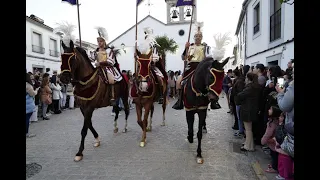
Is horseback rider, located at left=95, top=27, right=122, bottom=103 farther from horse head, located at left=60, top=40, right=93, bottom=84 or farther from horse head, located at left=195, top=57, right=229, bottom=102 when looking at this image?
horse head, located at left=195, top=57, right=229, bottom=102

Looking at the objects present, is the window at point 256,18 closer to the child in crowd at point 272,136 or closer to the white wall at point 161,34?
the child in crowd at point 272,136

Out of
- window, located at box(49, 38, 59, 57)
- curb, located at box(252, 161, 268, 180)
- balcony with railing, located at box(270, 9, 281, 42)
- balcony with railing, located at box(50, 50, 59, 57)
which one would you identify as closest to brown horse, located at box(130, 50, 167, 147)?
curb, located at box(252, 161, 268, 180)

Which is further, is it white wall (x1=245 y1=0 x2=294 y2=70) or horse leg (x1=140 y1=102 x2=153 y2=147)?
white wall (x1=245 y1=0 x2=294 y2=70)

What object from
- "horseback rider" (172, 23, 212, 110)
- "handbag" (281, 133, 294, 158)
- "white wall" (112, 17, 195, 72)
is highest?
"white wall" (112, 17, 195, 72)

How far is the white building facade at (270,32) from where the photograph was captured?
8.99m

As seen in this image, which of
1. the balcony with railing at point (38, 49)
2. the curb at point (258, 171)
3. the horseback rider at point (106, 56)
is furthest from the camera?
the balcony with railing at point (38, 49)

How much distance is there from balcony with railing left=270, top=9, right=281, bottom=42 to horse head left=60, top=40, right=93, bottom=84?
29.3 feet

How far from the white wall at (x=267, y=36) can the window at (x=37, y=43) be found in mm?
20139

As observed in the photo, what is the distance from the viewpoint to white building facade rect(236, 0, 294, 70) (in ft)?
29.5

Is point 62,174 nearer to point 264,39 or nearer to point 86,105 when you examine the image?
point 86,105

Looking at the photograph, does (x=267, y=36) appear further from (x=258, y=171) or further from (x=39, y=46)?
(x=39, y=46)

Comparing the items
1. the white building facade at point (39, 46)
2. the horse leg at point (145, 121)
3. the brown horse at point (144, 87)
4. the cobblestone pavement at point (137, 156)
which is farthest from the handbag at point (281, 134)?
the white building facade at point (39, 46)
